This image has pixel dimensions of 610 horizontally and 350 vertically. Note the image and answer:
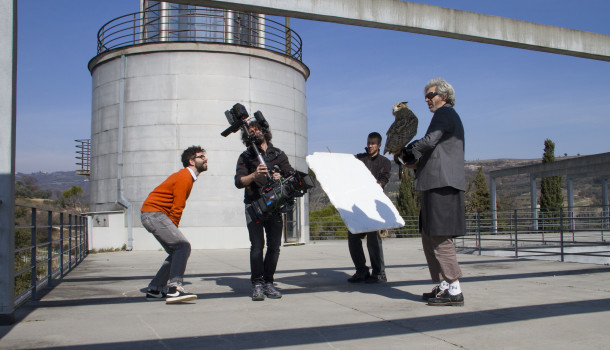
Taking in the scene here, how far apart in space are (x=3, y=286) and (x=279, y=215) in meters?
2.52

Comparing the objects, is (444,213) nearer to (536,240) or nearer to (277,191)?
(277,191)

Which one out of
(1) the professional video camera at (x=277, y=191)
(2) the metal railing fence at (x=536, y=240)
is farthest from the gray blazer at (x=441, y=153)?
(2) the metal railing fence at (x=536, y=240)

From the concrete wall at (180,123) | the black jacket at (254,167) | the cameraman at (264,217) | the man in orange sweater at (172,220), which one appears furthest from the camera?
the concrete wall at (180,123)

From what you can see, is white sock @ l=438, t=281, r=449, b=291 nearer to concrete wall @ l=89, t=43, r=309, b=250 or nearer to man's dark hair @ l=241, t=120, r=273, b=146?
man's dark hair @ l=241, t=120, r=273, b=146

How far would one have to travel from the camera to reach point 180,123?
1572 cm

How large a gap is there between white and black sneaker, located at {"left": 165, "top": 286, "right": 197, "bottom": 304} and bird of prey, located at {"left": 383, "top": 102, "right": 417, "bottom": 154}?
2.39 meters

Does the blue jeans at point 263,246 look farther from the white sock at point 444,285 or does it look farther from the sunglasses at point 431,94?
the sunglasses at point 431,94

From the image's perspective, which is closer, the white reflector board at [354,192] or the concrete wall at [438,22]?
the concrete wall at [438,22]

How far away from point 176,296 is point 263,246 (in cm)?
98

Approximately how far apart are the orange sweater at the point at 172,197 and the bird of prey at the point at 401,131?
2057mm

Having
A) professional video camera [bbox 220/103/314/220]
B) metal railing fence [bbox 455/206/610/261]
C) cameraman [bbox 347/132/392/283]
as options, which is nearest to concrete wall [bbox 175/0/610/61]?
professional video camera [bbox 220/103/314/220]

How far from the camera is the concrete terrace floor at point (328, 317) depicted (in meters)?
3.32

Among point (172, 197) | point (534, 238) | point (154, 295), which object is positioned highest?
point (172, 197)

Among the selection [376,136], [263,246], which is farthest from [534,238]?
[263,246]
